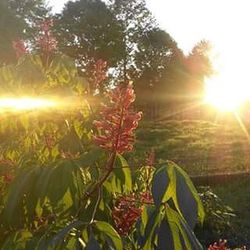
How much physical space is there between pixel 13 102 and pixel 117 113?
606 millimetres

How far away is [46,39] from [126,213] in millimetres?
992

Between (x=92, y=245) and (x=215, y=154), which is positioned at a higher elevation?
(x=92, y=245)

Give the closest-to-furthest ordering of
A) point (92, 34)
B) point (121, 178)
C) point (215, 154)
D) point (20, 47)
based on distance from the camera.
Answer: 1. point (121, 178)
2. point (20, 47)
3. point (215, 154)
4. point (92, 34)

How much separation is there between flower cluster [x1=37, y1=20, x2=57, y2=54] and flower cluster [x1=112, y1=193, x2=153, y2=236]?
87cm

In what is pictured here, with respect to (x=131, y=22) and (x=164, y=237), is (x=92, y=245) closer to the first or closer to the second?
(x=164, y=237)

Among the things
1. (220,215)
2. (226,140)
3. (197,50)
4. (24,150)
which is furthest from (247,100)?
(24,150)

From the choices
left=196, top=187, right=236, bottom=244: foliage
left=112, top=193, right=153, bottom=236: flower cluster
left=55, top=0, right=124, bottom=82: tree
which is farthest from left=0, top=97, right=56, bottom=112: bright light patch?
left=55, top=0, right=124, bottom=82: tree

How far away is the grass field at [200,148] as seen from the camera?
1517 centimetres

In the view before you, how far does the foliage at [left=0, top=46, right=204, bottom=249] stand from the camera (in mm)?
1737

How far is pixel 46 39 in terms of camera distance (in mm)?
2721

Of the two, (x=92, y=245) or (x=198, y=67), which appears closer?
(x=92, y=245)

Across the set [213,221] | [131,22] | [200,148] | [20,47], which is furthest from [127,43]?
[20,47]

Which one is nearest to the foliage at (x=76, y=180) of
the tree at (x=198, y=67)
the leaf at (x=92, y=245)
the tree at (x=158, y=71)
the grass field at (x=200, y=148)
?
the leaf at (x=92, y=245)

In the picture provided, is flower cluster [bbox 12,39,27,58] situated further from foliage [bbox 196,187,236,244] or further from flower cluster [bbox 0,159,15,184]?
foliage [bbox 196,187,236,244]
